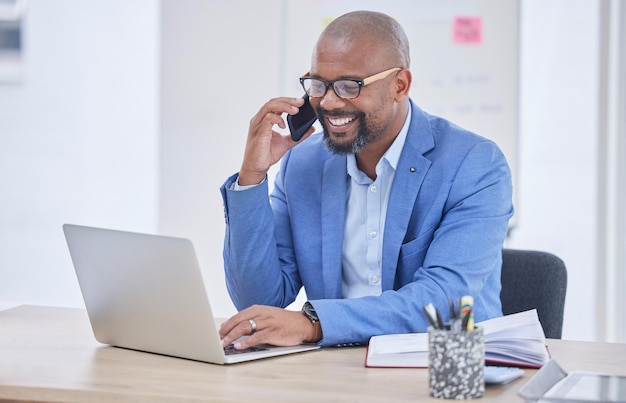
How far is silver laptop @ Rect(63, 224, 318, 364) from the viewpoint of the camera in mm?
1468

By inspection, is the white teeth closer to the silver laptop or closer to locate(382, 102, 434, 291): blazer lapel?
locate(382, 102, 434, 291): blazer lapel

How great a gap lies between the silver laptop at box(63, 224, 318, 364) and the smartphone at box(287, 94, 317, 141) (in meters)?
0.60

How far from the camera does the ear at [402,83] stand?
2.07 metres

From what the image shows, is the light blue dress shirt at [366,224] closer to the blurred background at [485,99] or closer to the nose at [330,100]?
the nose at [330,100]

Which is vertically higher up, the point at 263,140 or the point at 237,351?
the point at 263,140

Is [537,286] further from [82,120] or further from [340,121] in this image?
[82,120]

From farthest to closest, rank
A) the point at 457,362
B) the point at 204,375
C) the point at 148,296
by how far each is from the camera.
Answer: the point at 148,296, the point at 204,375, the point at 457,362

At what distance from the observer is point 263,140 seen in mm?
2037

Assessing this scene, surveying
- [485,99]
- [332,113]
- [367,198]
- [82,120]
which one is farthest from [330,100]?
[82,120]

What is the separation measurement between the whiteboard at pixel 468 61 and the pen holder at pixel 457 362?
222cm

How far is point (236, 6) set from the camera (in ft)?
11.8

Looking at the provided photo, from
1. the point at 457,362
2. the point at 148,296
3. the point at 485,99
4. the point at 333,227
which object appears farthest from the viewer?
the point at 485,99

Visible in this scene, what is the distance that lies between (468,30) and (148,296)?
2.25 meters

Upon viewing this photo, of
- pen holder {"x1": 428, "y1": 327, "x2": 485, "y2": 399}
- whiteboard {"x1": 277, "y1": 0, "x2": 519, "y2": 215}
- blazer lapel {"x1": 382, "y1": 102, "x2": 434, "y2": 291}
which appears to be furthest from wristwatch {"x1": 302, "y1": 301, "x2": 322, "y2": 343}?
whiteboard {"x1": 277, "y1": 0, "x2": 519, "y2": 215}
